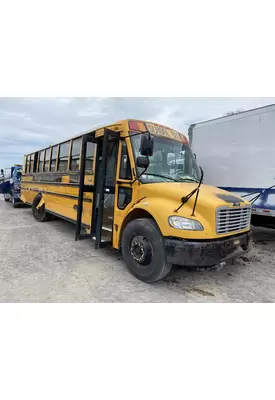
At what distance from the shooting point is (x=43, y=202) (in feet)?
25.7

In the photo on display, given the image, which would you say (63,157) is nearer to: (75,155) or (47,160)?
(75,155)

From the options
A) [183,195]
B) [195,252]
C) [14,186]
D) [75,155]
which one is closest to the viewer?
A: [195,252]

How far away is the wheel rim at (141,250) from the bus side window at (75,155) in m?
2.70

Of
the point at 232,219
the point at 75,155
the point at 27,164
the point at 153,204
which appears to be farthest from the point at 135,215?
the point at 27,164

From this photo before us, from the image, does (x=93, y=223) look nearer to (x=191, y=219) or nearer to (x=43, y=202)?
(x=191, y=219)

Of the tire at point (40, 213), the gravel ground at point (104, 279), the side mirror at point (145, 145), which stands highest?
the side mirror at point (145, 145)

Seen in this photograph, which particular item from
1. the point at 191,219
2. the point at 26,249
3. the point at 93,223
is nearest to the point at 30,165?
the point at 26,249

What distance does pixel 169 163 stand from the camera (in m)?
4.17

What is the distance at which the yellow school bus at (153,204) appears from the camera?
309cm

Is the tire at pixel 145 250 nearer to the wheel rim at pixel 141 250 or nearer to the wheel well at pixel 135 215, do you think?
the wheel rim at pixel 141 250

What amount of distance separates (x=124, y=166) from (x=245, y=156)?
10.6 feet

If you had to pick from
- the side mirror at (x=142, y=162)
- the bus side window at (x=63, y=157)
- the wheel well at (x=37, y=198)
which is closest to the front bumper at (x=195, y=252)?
the side mirror at (x=142, y=162)

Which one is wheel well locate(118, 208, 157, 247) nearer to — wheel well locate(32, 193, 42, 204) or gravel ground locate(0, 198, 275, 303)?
gravel ground locate(0, 198, 275, 303)

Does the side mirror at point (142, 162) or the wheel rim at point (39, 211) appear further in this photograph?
the wheel rim at point (39, 211)
